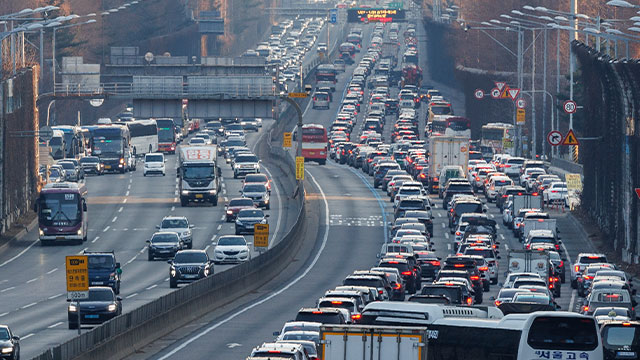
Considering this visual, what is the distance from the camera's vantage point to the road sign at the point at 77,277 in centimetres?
3972

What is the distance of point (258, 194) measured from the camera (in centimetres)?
9194

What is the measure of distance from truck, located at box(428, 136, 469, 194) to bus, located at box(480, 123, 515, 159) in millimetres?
30847

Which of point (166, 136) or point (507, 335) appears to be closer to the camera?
point (507, 335)

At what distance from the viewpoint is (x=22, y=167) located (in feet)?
300

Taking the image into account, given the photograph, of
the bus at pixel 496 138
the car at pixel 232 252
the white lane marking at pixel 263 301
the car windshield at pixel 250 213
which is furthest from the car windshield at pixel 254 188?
the bus at pixel 496 138

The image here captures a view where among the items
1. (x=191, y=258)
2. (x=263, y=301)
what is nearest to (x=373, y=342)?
(x=263, y=301)

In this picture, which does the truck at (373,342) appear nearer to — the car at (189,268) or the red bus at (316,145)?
the car at (189,268)

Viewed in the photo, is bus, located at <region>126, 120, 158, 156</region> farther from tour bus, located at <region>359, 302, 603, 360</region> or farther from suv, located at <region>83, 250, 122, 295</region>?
tour bus, located at <region>359, 302, 603, 360</region>

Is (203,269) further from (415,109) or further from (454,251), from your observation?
(415,109)

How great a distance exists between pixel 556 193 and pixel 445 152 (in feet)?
27.8

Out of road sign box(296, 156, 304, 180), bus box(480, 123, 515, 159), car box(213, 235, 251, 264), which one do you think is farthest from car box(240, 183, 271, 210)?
bus box(480, 123, 515, 159)

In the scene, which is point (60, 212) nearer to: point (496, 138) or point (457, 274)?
point (457, 274)

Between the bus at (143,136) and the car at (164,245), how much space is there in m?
54.3

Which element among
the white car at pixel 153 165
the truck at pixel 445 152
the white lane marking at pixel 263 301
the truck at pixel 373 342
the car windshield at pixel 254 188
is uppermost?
the truck at pixel 445 152
